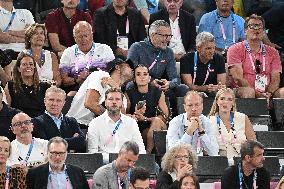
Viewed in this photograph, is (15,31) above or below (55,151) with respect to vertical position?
above

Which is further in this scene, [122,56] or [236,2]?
[236,2]

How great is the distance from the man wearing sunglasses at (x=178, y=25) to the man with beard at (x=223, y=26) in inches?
8.3

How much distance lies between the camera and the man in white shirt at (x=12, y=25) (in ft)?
42.3

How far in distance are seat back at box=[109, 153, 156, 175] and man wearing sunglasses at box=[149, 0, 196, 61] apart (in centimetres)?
304

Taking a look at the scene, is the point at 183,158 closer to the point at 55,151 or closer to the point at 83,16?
the point at 55,151

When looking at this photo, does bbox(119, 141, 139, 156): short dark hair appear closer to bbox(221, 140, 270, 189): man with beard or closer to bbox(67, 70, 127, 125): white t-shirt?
bbox(221, 140, 270, 189): man with beard

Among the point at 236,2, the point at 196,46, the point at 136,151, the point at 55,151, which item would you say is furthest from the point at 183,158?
the point at 236,2

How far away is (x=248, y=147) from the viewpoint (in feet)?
34.0

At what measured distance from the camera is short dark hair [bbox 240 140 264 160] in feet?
33.9

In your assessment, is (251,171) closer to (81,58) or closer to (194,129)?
(194,129)

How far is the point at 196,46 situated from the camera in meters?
12.7

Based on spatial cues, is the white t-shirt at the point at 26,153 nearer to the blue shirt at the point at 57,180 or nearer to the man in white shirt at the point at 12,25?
the blue shirt at the point at 57,180

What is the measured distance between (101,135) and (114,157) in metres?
0.51

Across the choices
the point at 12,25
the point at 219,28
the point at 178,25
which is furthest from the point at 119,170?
the point at 219,28
